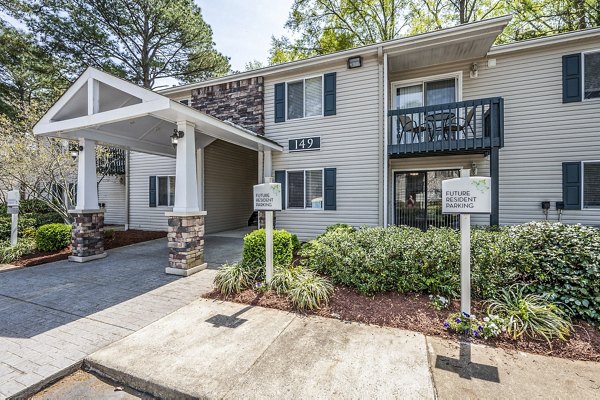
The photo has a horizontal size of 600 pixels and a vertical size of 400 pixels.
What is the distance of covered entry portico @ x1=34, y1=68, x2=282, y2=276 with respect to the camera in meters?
5.48

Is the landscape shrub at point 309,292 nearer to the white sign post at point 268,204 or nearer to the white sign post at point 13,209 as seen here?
the white sign post at point 268,204

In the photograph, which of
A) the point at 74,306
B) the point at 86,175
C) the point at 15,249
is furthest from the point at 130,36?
the point at 74,306

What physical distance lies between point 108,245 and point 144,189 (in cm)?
342

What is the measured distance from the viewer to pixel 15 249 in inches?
283

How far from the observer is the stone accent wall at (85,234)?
22.4 ft

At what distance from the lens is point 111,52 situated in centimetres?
1502

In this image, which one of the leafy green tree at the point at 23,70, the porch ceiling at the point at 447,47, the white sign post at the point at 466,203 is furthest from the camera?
the leafy green tree at the point at 23,70

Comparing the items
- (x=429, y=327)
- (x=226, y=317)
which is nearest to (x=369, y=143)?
(x=429, y=327)

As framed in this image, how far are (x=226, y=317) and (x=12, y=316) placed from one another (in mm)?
2974

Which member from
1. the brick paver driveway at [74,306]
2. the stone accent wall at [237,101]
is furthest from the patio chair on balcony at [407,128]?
the brick paver driveway at [74,306]

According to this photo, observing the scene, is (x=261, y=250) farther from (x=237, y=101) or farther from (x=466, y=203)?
(x=237, y=101)

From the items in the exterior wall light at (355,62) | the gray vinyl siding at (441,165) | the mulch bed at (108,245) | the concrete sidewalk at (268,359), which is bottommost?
the concrete sidewalk at (268,359)

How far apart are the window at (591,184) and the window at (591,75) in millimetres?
1754

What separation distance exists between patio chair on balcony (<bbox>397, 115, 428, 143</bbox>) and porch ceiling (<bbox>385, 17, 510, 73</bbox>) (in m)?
1.64
